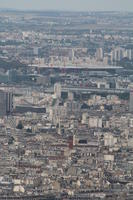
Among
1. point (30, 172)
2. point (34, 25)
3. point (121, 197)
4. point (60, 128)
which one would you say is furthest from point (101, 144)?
point (34, 25)

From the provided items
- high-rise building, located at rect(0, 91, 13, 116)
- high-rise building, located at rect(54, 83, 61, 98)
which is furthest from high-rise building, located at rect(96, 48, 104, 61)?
high-rise building, located at rect(0, 91, 13, 116)

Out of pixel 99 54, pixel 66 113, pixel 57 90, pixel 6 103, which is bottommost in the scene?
pixel 99 54

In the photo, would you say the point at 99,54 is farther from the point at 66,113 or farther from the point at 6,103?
the point at 66,113

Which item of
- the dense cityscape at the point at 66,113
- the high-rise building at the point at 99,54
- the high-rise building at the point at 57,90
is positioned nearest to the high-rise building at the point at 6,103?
the dense cityscape at the point at 66,113

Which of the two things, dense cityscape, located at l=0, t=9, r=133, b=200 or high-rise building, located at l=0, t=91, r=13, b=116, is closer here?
dense cityscape, located at l=0, t=9, r=133, b=200

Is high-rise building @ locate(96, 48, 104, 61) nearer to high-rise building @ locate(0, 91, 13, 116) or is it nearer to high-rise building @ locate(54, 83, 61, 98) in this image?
high-rise building @ locate(54, 83, 61, 98)

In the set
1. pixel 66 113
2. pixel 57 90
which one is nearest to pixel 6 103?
pixel 66 113

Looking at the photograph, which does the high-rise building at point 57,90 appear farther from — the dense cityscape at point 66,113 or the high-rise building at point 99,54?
the high-rise building at point 99,54

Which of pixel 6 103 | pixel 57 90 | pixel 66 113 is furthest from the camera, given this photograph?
pixel 57 90
